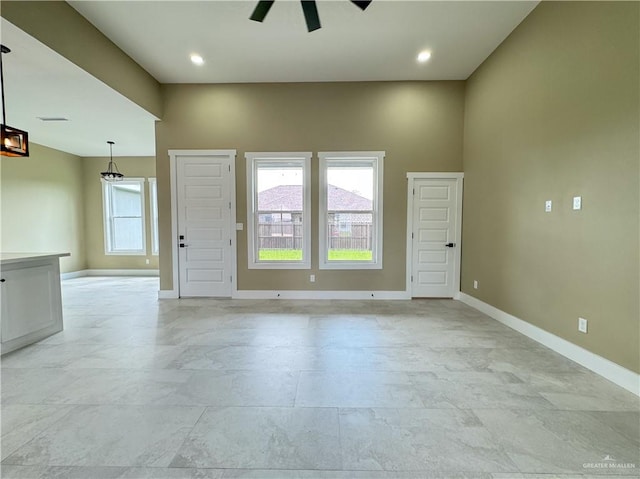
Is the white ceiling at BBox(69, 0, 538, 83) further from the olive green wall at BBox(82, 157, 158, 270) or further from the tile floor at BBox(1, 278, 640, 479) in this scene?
the olive green wall at BBox(82, 157, 158, 270)

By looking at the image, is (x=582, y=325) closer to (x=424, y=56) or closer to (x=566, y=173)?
(x=566, y=173)

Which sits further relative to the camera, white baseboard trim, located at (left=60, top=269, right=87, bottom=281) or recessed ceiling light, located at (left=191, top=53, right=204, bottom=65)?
white baseboard trim, located at (left=60, top=269, right=87, bottom=281)

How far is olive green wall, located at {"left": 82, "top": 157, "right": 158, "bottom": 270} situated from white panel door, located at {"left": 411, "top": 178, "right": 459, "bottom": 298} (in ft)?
21.2

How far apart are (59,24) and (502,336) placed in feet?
18.8

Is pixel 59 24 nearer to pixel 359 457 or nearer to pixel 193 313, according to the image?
pixel 193 313

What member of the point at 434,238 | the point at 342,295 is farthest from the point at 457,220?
the point at 342,295

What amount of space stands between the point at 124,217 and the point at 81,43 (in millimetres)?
5155

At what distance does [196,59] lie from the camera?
3900 millimetres

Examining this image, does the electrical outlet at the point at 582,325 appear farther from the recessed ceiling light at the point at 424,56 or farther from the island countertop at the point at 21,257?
the island countertop at the point at 21,257

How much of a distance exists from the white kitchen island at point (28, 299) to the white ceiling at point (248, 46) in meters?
2.12

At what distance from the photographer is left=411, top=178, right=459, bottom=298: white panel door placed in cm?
468

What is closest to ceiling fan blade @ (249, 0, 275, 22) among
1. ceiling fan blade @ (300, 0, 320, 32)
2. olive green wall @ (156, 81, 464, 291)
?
ceiling fan blade @ (300, 0, 320, 32)

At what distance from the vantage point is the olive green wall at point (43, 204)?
18.9 ft

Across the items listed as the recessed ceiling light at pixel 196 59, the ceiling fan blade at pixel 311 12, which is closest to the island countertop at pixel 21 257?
the recessed ceiling light at pixel 196 59
